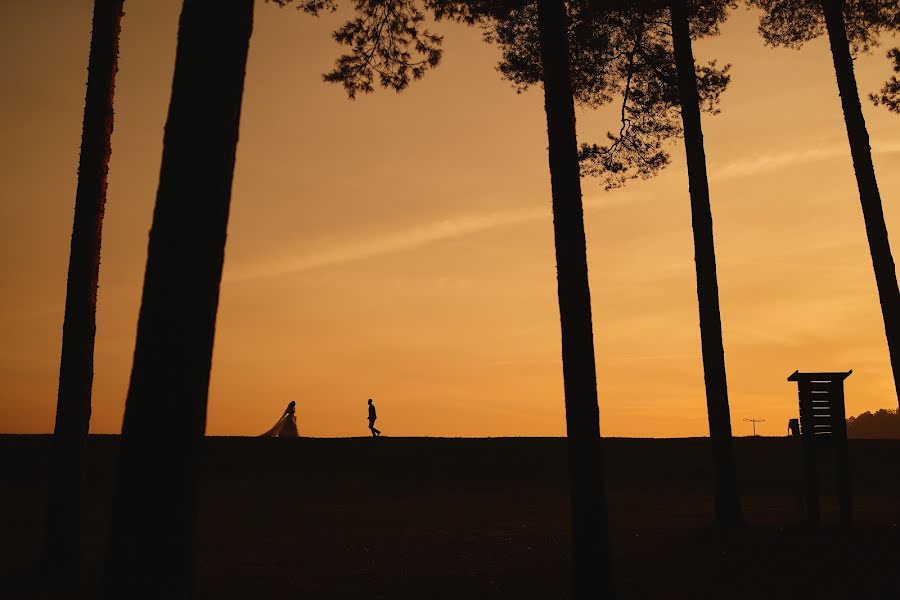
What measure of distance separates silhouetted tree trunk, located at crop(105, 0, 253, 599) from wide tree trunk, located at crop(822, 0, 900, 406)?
11.2 meters

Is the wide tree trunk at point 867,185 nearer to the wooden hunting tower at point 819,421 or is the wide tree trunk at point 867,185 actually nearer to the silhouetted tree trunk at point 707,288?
the wooden hunting tower at point 819,421

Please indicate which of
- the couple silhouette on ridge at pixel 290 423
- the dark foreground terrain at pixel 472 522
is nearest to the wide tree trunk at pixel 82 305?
the dark foreground terrain at pixel 472 522

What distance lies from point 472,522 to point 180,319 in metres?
10.4

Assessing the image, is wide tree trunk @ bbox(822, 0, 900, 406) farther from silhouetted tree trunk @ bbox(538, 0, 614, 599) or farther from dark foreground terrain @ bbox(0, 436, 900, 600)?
silhouetted tree trunk @ bbox(538, 0, 614, 599)

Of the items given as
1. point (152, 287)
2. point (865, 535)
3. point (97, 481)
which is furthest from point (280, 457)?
point (152, 287)

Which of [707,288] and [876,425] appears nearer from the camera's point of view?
[707,288]

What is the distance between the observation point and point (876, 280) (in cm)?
1251

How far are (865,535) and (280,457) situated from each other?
17.4 metres

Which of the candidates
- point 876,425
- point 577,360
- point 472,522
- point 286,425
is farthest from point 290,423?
point 876,425

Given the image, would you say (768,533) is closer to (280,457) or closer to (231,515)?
(231,515)

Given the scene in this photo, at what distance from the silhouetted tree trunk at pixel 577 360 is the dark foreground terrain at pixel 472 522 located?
0.78 m

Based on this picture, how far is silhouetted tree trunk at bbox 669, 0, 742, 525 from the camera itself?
12.5m

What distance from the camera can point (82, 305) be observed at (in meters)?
9.76

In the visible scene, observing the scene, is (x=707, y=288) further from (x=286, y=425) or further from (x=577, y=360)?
(x=286, y=425)
